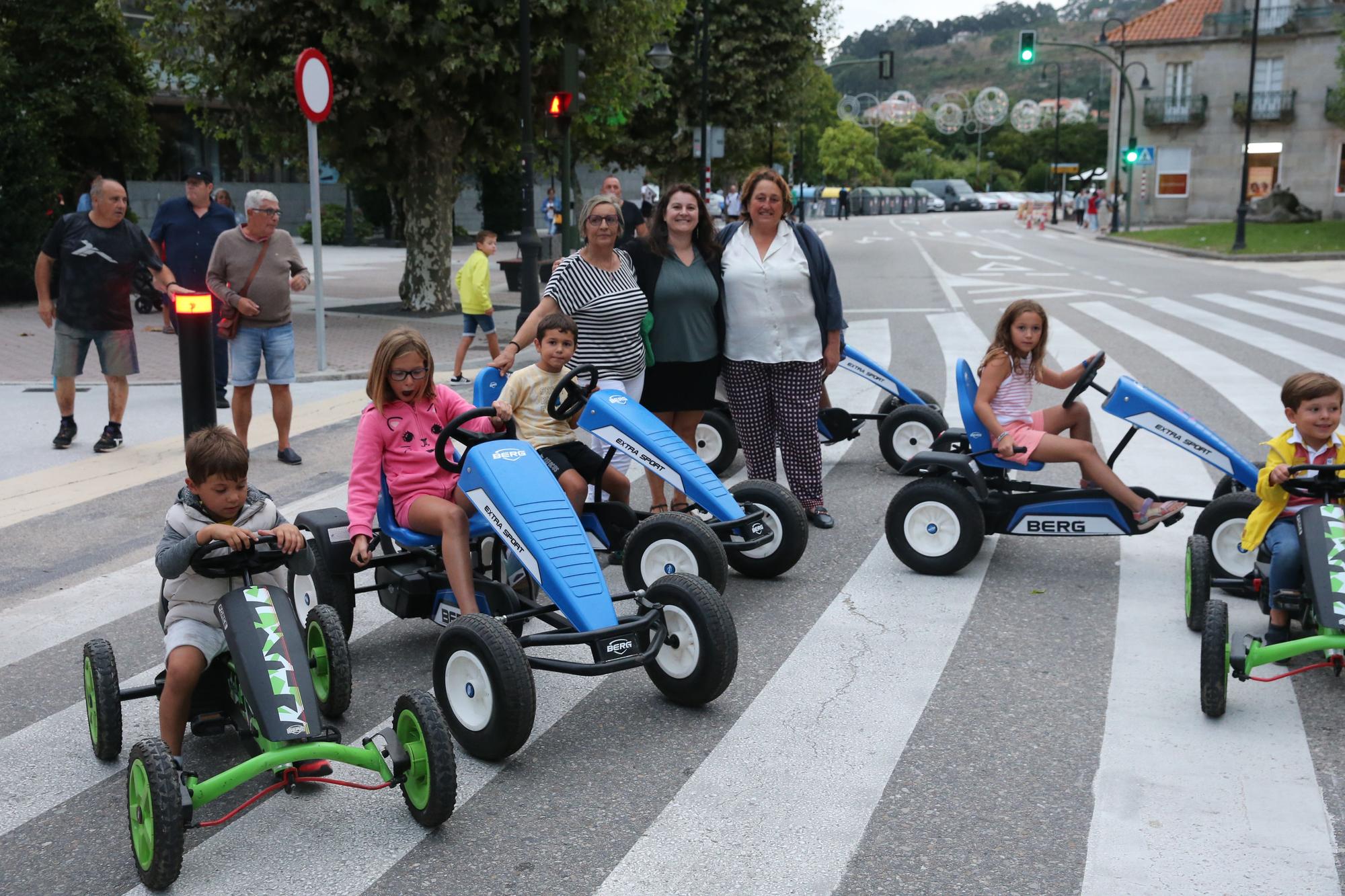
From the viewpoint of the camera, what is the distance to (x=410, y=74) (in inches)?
624

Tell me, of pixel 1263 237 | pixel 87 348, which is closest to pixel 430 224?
pixel 87 348

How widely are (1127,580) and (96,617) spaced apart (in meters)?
4.57

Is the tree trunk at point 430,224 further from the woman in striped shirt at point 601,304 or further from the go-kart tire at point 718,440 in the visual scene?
the woman in striped shirt at point 601,304

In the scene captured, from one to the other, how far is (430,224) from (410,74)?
8.23 ft

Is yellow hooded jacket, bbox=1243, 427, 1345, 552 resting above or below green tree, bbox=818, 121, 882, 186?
below

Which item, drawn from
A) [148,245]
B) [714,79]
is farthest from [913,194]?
[148,245]

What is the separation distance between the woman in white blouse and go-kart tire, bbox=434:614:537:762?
9.72ft

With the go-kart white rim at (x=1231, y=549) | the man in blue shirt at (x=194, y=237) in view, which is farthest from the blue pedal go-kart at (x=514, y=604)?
the man in blue shirt at (x=194, y=237)

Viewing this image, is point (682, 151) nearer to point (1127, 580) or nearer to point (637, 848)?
point (1127, 580)

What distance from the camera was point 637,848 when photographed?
360cm

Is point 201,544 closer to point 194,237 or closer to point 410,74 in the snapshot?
point 194,237

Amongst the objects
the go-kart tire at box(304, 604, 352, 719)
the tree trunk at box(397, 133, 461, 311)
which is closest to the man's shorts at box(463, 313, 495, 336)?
the tree trunk at box(397, 133, 461, 311)

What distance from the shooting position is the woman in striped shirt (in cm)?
650

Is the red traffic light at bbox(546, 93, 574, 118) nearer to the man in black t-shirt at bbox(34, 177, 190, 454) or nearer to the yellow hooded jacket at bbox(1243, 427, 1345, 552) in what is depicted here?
the man in black t-shirt at bbox(34, 177, 190, 454)
